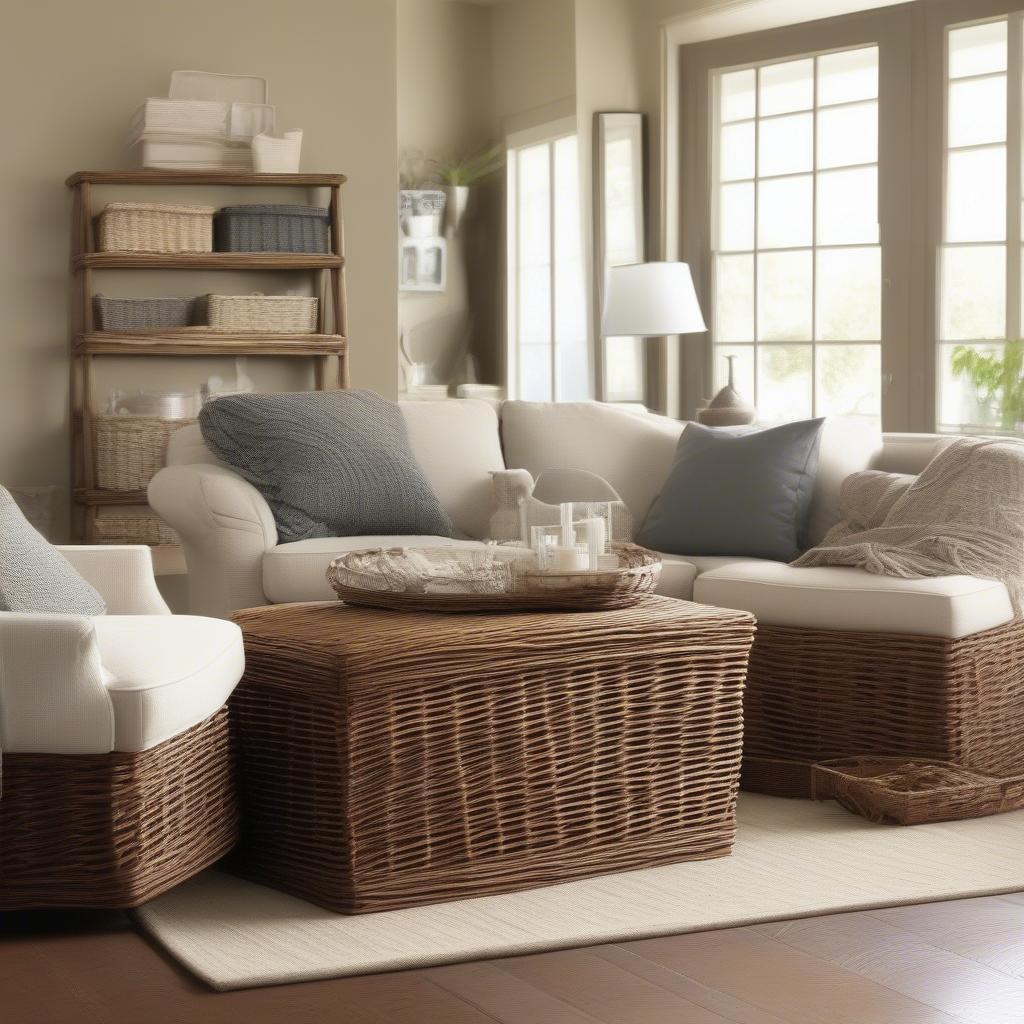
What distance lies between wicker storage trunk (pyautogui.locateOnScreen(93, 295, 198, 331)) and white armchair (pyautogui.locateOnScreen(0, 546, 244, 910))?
10.4 ft

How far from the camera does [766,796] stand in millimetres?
3291

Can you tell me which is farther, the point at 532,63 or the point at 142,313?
the point at 532,63

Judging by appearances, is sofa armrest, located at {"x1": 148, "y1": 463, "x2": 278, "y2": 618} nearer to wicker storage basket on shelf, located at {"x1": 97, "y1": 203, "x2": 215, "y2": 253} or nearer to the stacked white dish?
wicker storage basket on shelf, located at {"x1": 97, "y1": 203, "x2": 215, "y2": 253}

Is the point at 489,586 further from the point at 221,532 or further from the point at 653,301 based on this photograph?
Result: the point at 653,301

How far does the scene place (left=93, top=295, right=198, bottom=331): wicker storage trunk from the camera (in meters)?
5.45

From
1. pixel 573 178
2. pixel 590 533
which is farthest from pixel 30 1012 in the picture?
pixel 573 178

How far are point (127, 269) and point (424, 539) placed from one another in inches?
88.2

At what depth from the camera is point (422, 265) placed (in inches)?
286

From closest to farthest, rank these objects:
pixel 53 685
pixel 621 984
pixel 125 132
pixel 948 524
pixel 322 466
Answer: pixel 621 984
pixel 53 685
pixel 948 524
pixel 322 466
pixel 125 132

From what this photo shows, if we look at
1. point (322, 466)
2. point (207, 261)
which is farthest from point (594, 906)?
point (207, 261)

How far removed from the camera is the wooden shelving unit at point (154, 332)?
545 centimetres

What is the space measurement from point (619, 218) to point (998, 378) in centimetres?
185

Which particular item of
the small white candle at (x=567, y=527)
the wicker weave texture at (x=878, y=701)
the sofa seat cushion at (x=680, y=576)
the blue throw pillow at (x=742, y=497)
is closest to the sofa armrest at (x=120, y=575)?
the small white candle at (x=567, y=527)

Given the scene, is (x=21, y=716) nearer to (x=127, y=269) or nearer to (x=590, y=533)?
(x=590, y=533)
